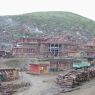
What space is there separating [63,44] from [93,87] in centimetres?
5962

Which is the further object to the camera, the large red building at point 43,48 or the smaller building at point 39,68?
the large red building at point 43,48

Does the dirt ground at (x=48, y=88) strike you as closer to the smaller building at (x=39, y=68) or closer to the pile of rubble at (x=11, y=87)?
the pile of rubble at (x=11, y=87)

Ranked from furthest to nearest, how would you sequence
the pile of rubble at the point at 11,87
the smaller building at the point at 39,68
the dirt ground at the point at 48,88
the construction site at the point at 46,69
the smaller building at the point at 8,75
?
the smaller building at the point at 39,68, the smaller building at the point at 8,75, the construction site at the point at 46,69, the pile of rubble at the point at 11,87, the dirt ground at the point at 48,88

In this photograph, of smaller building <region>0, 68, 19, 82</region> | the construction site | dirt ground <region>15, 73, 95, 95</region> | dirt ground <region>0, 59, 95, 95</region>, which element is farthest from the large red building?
dirt ground <region>15, 73, 95, 95</region>

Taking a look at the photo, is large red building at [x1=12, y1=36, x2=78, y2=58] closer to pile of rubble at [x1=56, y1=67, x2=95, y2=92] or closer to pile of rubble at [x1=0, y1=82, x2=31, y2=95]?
pile of rubble at [x1=56, y1=67, x2=95, y2=92]

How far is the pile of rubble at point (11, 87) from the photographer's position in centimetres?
5972

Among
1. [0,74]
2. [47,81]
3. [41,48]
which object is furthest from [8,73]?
[41,48]

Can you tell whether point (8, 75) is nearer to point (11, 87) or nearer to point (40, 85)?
point (40, 85)

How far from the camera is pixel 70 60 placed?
99250mm

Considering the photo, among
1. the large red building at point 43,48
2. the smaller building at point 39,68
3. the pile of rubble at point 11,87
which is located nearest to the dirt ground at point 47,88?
the pile of rubble at point 11,87

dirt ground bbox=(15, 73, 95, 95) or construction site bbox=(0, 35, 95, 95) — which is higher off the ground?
construction site bbox=(0, 35, 95, 95)

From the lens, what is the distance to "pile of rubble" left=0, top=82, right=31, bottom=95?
196ft

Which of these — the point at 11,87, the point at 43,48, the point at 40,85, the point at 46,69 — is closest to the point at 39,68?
the point at 46,69

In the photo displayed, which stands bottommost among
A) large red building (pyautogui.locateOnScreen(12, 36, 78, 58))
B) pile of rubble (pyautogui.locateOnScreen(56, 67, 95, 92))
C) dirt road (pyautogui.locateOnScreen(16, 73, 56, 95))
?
dirt road (pyautogui.locateOnScreen(16, 73, 56, 95))
